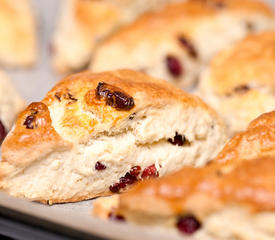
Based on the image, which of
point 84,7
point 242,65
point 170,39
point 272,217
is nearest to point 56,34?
point 84,7

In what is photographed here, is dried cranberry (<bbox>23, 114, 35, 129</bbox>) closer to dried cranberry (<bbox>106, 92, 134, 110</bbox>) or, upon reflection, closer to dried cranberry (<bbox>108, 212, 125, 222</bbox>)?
dried cranberry (<bbox>106, 92, 134, 110</bbox>)

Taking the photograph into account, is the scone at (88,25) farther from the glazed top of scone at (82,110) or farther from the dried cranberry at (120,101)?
the dried cranberry at (120,101)

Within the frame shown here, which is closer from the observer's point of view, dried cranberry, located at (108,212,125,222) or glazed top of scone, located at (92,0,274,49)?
dried cranberry, located at (108,212,125,222)

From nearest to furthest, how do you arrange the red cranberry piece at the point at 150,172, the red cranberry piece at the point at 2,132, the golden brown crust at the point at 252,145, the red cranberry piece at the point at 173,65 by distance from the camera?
1. the golden brown crust at the point at 252,145
2. the red cranberry piece at the point at 150,172
3. the red cranberry piece at the point at 2,132
4. the red cranberry piece at the point at 173,65

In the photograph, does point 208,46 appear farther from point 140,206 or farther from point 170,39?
point 140,206

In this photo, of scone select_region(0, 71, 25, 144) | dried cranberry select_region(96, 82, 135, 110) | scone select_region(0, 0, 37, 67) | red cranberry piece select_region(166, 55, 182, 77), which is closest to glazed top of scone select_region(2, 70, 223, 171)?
dried cranberry select_region(96, 82, 135, 110)

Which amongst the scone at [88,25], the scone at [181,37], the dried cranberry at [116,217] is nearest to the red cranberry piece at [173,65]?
the scone at [181,37]

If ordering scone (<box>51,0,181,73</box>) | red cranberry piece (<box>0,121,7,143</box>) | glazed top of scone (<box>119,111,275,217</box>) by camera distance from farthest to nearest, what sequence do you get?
1. scone (<box>51,0,181,73</box>)
2. red cranberry piece (<box>0,121,7,143</box>)
3. glazed top of scone (<box>119,111,275,217</box>)
